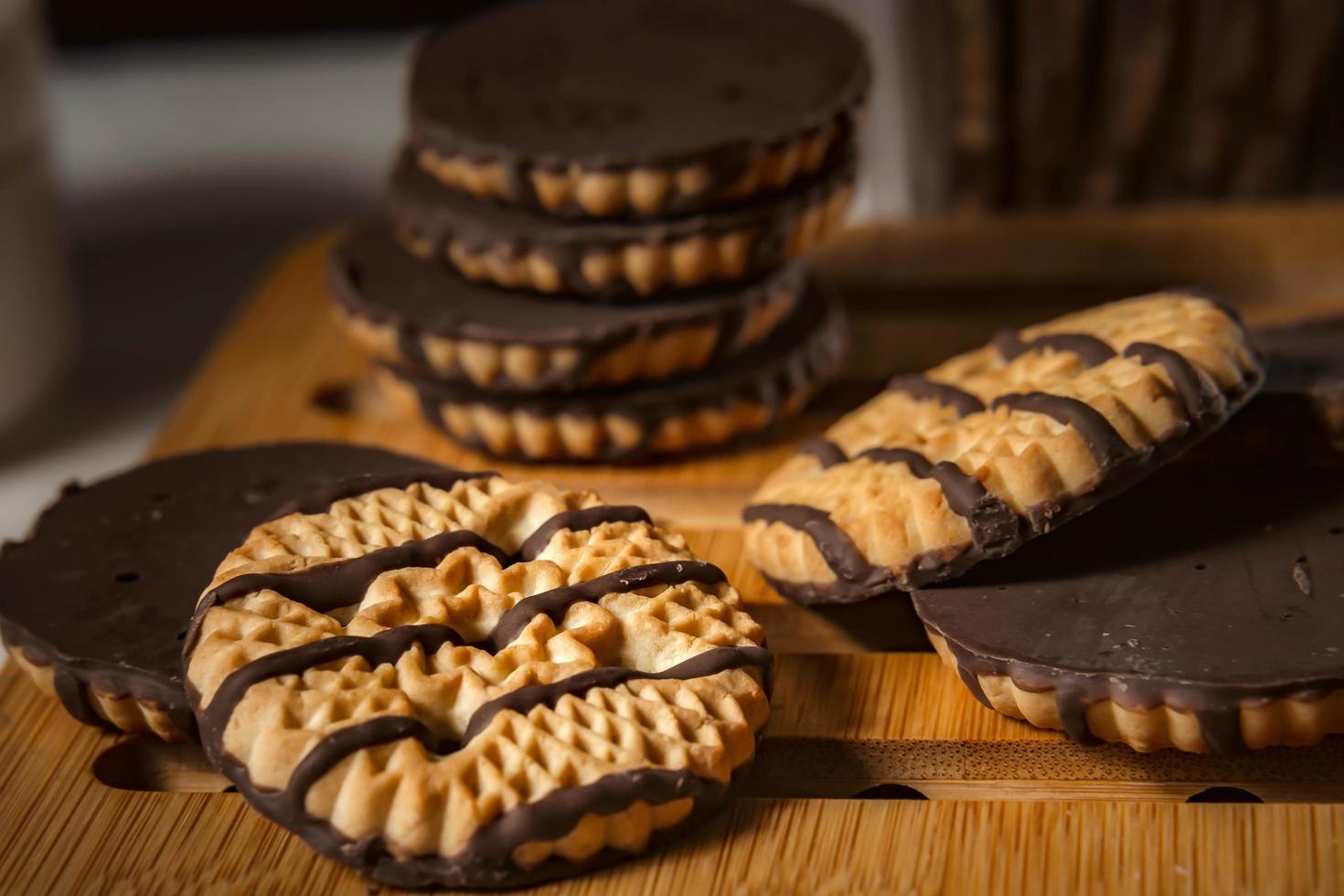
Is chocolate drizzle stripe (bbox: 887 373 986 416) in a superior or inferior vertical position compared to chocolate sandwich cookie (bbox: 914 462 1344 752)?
superior

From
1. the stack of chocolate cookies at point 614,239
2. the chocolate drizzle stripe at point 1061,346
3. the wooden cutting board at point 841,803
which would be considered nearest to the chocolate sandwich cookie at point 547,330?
the stack of chocolate cookies at point 614,239

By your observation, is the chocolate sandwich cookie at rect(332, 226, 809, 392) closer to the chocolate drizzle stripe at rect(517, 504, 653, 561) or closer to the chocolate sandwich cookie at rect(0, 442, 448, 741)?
the chocolate sandwich cookie at rect(0, 442, 448, 741)

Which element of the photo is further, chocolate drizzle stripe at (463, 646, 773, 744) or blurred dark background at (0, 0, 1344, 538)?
blurred dark background at (0, 0, 1344, 538)

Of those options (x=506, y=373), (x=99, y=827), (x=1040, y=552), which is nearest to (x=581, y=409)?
(x=506, y=373)

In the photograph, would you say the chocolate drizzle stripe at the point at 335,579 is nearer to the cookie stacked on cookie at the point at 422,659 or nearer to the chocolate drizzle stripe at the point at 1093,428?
the cookie stacked on cookie at the point at 422,659

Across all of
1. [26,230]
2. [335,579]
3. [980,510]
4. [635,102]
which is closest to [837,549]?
[980,510]

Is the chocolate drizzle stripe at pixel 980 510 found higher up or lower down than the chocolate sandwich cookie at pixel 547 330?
higher up

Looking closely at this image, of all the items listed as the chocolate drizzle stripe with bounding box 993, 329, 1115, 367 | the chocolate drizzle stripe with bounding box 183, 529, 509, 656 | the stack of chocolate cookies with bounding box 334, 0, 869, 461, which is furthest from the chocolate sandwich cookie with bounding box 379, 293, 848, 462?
the chocolate drizzle stripe with bounding box 183, 529, 509, 656
